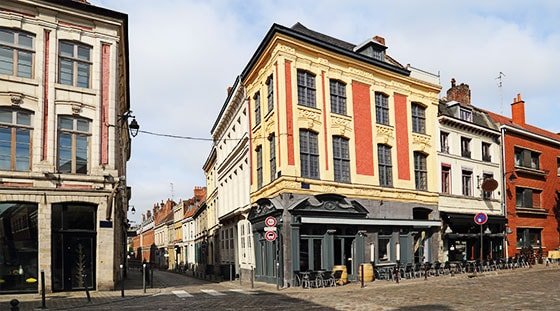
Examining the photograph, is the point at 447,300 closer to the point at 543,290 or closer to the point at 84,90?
the point at 543,290

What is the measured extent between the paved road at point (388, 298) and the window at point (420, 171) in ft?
26.0

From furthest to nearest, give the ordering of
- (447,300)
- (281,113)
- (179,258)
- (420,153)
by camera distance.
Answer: (179,258) < (420,153) < (281,113) < (447,300)

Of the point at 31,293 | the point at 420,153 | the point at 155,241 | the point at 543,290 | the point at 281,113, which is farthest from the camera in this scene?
the point at 155,241

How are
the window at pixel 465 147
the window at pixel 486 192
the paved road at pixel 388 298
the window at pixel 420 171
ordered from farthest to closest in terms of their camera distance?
the window at pixel 486 192 → the window at pixel 465 147 → the window at pixel 420 171 → the paved road at pixel 388 298

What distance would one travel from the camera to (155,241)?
94.9 m

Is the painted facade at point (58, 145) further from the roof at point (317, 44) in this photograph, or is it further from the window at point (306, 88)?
the window at point (306, 88)

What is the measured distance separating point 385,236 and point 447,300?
10547 mm

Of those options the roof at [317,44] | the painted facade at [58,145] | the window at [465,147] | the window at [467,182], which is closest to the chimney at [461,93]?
the window at [465,147]

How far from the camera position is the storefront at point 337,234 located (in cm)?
2202

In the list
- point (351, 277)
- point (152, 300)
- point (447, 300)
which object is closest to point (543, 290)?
point (447, 300)

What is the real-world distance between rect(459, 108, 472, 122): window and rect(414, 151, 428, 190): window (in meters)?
4.94

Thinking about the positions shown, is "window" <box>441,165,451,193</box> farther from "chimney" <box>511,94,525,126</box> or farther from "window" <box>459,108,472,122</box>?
"chimney" <box>511,94,525,126</box>

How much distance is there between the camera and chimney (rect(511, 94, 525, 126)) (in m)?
38.3

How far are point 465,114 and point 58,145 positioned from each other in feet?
77.6
